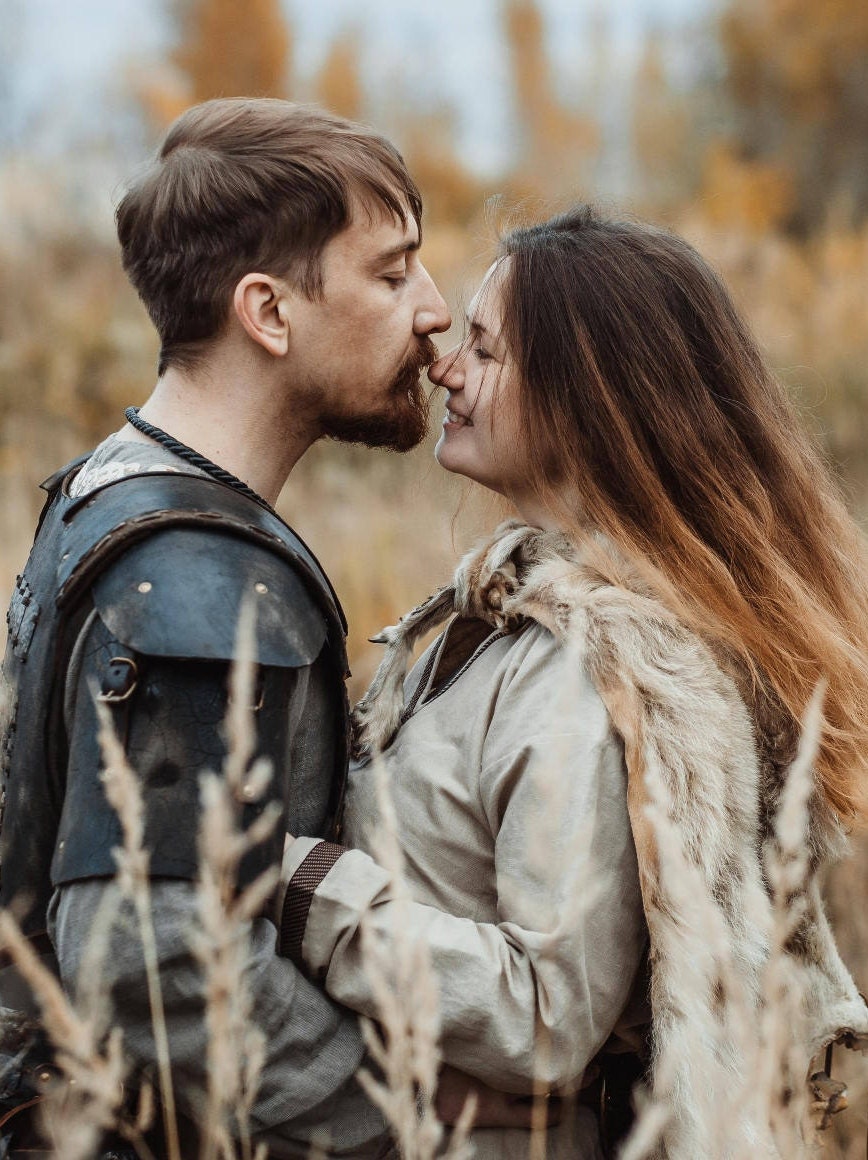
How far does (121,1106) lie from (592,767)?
84cm

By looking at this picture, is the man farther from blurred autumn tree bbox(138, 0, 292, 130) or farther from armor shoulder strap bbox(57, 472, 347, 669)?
blurred autumn tree bbox(138, 0, 292, 130)

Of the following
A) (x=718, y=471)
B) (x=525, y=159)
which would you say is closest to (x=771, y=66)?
(x=525, y=159)

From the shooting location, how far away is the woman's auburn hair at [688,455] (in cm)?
204

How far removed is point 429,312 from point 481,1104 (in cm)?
144

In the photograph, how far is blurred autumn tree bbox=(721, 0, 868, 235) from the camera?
20906 millimetres

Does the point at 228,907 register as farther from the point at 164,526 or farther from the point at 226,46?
the point at 226,46

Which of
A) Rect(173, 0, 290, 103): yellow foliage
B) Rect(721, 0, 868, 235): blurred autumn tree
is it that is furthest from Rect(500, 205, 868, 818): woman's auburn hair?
Rect(173, 0, 290, 103): yellow foliage

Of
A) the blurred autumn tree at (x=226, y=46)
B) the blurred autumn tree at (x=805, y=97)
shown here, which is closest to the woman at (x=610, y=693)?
the blurred autumn tree at (x=805, y=97)

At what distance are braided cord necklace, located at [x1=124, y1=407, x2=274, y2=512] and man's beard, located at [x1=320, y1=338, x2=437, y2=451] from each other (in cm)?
33

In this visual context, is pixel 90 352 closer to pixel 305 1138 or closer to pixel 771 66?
pixel 305 1138

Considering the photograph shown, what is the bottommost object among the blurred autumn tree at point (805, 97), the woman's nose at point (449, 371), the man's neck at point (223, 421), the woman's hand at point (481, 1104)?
the woman's hand at point (481, 1104)

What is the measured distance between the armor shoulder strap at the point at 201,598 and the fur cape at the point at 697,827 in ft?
1.36

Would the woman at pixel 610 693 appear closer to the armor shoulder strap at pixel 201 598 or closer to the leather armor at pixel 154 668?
the leather armor at pixel 154 668

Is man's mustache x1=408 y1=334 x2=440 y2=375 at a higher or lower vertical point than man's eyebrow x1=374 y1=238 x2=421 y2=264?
lower
